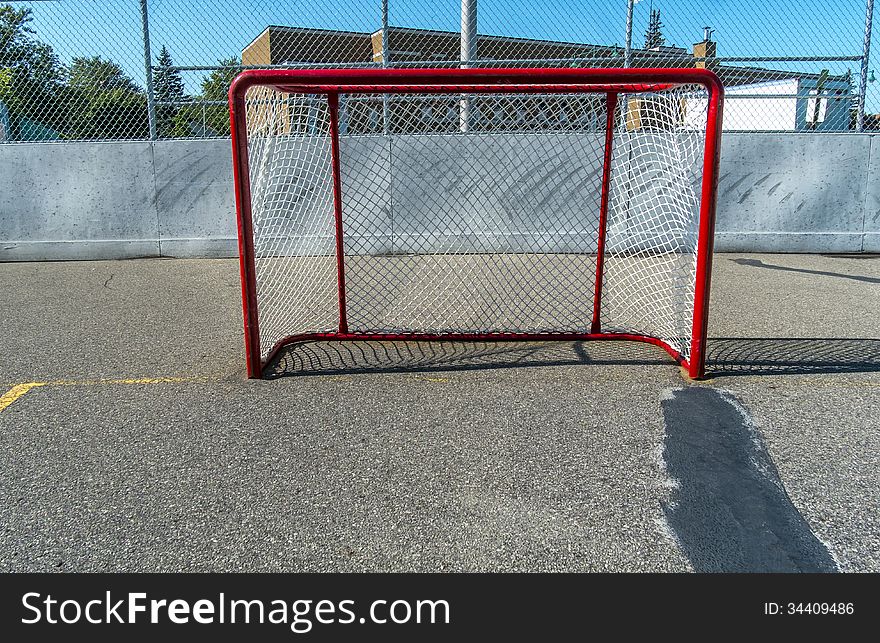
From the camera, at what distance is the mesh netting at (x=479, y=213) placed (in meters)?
5.61

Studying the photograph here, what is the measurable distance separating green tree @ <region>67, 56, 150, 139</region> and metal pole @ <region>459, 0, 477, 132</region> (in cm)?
416

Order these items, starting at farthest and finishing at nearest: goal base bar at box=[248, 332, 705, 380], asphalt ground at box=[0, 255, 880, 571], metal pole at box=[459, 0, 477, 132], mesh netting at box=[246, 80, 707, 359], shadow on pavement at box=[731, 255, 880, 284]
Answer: metal pole at box=[459, 0, 477, 132], shadow on pavement at box=[731, 255, 880, 284], mesh netting at box=[246, 80, 707, 359], goal base bar at box=[248, 332, 705, 380], asphalt ground at box=[0, 255, 880, 571]

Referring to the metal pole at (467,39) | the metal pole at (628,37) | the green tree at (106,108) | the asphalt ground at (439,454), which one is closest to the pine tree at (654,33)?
the metal pole at (628,37)

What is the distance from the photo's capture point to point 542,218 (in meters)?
9.12

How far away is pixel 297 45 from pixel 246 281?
5930 mm

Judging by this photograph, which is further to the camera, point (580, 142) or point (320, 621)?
point (580, 142)

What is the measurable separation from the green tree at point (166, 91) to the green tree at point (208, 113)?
0.12m

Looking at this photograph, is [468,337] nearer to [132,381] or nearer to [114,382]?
[132,381]

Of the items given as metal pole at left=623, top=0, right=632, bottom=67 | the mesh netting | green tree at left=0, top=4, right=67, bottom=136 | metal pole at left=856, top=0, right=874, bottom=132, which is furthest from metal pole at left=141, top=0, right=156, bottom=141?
metal pole at left=856, top=0, right=874, bottom=132

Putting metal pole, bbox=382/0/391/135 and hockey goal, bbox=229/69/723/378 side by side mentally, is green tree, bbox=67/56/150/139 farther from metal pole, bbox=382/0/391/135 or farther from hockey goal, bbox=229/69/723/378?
metal pole, bbox=382/0/391/135

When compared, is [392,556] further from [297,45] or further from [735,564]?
[297,45]

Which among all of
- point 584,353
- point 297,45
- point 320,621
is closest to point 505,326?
point 584,353

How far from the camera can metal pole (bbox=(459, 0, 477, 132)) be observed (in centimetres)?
864

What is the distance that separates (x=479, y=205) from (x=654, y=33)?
3215 millimetres
